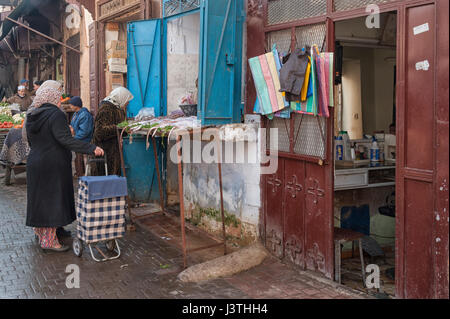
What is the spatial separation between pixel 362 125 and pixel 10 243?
17.7 ft

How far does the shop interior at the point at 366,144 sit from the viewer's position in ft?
20.3

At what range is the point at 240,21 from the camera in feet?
20.3

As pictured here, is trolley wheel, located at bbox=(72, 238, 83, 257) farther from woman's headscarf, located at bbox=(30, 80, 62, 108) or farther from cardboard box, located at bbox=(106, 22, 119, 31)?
cardboard box, located at bbox=(106, 22, 119, 31)

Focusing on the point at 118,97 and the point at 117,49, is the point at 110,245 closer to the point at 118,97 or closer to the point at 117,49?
the point at 118,97

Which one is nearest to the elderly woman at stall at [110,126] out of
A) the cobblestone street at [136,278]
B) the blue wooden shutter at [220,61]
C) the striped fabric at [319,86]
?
the cobblestone street at [136,278]

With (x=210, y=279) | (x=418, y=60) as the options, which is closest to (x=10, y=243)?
(x=210, y=279)

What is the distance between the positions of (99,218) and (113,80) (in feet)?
16.1

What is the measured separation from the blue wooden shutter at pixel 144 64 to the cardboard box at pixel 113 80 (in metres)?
1.50

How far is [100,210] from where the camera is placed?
18.7 feet

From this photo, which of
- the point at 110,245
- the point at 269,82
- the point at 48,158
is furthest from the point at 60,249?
the point at 269,82

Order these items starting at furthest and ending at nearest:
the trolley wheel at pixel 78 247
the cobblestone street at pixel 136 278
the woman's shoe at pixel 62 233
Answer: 1. the woman's shoe at pixel 62 233
2. the trolley wheel at pixel 78 247
3. the cobblestone street at pixel 136 278

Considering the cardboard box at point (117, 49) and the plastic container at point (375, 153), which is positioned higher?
the cardboard box at point (117, 49)

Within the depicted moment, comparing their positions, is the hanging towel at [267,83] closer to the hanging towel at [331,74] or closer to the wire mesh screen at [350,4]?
the hanging towel at [331,74]

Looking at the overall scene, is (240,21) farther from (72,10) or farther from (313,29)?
(72,10)
